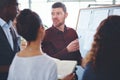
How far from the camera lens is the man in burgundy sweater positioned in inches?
87.5

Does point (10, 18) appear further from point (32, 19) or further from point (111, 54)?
point (111, 54)

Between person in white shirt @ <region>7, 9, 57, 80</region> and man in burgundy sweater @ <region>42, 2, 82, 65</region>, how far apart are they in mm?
800

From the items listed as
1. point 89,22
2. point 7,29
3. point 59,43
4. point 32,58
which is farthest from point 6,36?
point 89,22

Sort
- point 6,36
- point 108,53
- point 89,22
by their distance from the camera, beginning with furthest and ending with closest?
point 89,22
point 6,36
point 108,53

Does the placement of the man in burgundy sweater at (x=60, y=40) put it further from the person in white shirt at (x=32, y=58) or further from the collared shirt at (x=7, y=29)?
the person in white shirt at (x=32, y=58)

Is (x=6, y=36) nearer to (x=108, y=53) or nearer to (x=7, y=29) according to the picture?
(x=7, y=29)

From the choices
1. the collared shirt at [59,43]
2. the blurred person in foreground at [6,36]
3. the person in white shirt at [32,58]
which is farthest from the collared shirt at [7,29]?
the collared shirt at [59,43]

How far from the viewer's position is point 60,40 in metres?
2.33

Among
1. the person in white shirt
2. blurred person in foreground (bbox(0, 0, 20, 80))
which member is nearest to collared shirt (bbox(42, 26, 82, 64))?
blurred person in foreground (bbox(0, 0, 20, 80))

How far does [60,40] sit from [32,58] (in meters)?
0.96

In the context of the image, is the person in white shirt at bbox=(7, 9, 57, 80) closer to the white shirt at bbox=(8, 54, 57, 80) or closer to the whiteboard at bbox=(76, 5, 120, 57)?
the white shirt at bbox=(8, 54, 57, 80)

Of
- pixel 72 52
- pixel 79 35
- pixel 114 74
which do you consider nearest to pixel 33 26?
pixel 114 74

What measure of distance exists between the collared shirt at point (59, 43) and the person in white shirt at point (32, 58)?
0.81 meters

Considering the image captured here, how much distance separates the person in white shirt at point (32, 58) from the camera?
4.51ft
